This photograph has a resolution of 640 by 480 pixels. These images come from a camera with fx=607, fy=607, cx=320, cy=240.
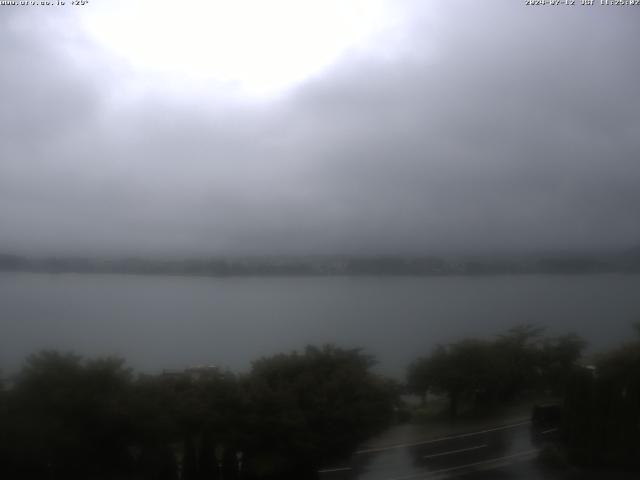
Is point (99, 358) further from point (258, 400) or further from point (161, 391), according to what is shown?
point (258, 400)

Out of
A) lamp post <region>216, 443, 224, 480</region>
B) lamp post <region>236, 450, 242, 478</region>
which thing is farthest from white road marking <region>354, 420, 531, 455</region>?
lamp post <region>216, 443, 224, 480</region>

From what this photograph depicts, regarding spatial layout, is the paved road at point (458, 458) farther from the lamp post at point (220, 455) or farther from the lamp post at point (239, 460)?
the lamp post at point (220, 455)

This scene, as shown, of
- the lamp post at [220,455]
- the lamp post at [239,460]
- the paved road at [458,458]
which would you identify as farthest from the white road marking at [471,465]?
the lamp post at [220,455]

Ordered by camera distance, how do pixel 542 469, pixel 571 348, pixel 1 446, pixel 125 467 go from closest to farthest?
1. pixel 1 446
2. pixel 125 467
3. pixel 542 469
4. pixel 571 348

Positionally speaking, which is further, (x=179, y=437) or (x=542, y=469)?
(x=542, y=469)

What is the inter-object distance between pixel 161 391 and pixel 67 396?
0.95m

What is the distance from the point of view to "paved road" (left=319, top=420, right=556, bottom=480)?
23.9ft

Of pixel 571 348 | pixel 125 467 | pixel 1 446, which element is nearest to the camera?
pixel 1 446

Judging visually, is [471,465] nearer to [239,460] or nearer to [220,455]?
[239,460]

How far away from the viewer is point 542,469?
774 cm

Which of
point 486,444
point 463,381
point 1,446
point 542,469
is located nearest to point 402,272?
point 463,381

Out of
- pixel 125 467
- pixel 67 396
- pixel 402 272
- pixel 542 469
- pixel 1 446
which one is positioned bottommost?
pixel 542 469

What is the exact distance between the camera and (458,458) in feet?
24.6

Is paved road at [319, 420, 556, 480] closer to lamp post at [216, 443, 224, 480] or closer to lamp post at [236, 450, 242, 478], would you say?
lamp post at [236, 450, 242, 478]
